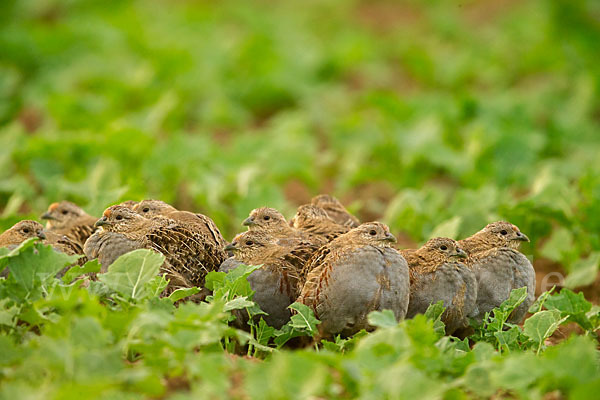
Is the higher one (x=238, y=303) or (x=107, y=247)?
(x=107, y=247)

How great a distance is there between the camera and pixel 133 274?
4.61 metres

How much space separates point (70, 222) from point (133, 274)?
207cm

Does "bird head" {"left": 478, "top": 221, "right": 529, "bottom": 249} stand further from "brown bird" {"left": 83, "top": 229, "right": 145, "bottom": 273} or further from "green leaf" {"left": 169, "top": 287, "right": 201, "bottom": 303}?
"brown bird" {"left": 83, "top": 229, "right": 145, "bottom": 273}

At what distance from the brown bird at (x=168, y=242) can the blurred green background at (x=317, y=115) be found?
1.16 meters

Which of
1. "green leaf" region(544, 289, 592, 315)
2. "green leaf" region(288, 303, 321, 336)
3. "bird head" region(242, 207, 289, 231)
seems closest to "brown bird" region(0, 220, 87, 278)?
"bird head" region(242, 207, 289, 231)

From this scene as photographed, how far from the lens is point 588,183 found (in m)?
7.33

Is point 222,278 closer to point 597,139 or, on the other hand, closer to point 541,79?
point 597,139

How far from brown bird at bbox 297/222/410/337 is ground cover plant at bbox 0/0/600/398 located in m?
0.15

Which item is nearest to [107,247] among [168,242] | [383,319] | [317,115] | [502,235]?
[168,242]

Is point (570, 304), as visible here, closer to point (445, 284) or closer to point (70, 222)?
point (445, 284)

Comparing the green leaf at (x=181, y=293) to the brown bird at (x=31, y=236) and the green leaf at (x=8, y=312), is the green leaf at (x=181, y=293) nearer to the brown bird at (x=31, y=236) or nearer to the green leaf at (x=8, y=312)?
the green leaf at (x=8, y=312)

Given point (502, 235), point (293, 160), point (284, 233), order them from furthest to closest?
point (293, 160), point (284, 233), point (502, 235)

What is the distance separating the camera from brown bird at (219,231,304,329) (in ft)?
17.2

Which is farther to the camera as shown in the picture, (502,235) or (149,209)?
(149,209)
